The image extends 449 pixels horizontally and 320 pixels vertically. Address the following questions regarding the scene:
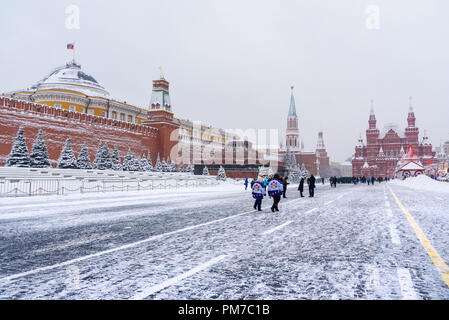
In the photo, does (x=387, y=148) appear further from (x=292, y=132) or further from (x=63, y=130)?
(x=63, y=130)

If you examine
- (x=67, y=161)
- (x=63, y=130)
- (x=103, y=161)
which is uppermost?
(x=63, y=130)

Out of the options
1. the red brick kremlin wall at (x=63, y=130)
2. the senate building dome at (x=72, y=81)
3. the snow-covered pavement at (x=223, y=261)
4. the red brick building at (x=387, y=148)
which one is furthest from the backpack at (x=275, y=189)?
the red brick building at (x=387, y=148)

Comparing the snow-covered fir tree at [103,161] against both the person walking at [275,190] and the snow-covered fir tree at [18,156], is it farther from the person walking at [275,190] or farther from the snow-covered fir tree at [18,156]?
the person walking at [275,190]

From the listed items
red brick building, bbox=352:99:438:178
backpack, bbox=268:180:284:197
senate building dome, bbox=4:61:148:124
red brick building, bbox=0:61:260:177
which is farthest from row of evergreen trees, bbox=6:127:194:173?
red brick building, bbox=352:99:438:178

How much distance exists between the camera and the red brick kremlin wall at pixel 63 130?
125 ft

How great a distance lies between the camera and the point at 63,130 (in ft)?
145

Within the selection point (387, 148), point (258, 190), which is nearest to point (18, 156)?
point (258, 190)

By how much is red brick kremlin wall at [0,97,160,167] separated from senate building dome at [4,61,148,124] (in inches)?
429

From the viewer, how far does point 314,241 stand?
667 cm

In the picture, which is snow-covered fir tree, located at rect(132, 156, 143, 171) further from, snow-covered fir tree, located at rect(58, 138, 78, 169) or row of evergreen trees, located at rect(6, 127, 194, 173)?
snow-covered fir tree, located at rect(58, 138, 78, 169)

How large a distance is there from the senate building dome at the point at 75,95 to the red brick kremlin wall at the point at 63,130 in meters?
10.9

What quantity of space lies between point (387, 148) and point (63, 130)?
11651 cm
